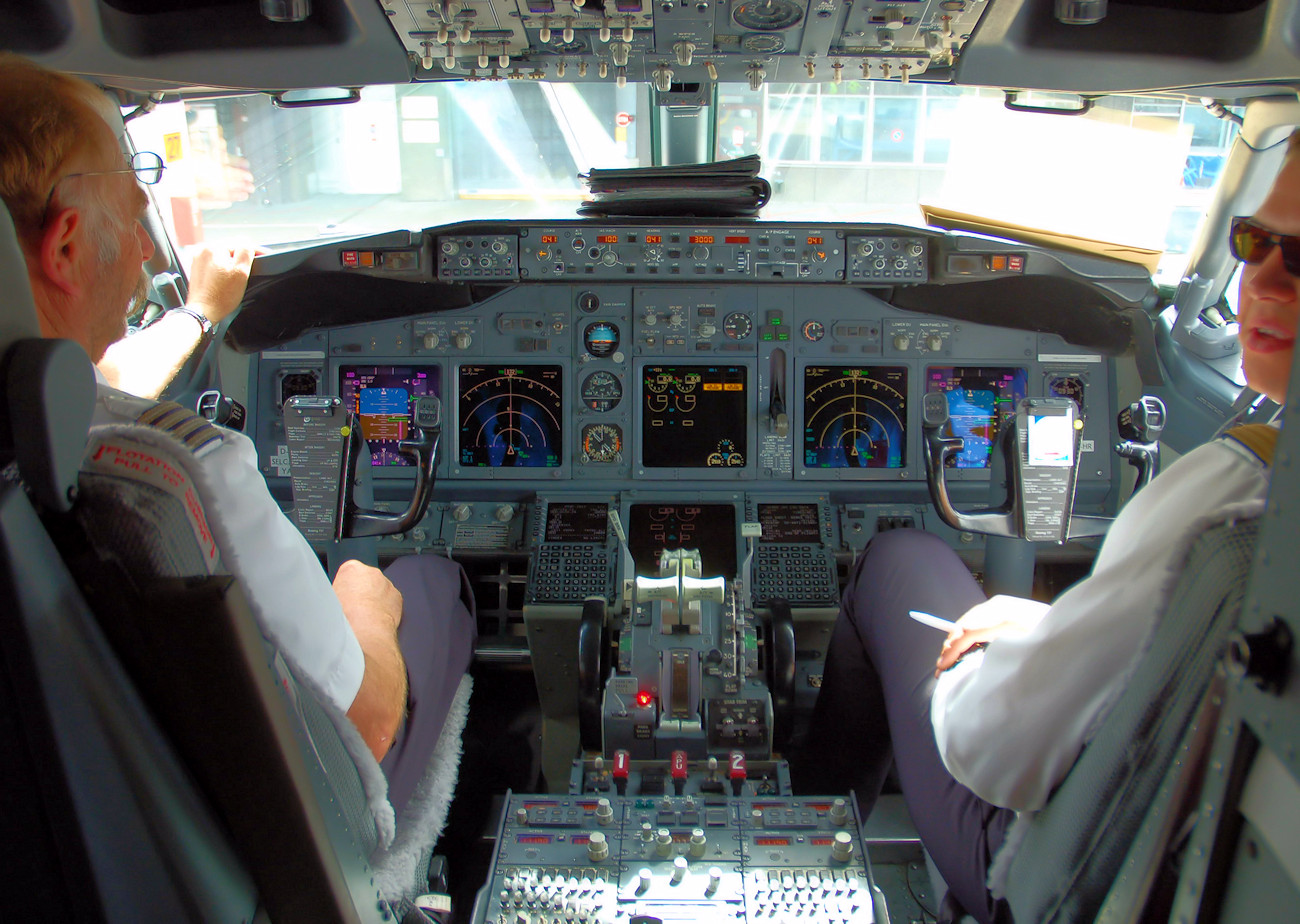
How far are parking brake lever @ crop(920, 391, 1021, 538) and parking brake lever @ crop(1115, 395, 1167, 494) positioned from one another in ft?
1.17

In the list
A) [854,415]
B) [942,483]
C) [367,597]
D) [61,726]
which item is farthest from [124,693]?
[854,415]

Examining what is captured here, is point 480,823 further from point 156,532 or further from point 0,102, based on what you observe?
point 0,102

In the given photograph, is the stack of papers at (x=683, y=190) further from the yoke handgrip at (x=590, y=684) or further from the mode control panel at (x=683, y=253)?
the yoke handgrip at (x=590, y=684)

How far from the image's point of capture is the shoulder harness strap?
77cm

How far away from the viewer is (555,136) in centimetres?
332

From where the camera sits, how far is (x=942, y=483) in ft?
6.77

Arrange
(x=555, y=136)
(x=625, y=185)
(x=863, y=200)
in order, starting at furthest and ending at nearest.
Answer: (x=863, y=200) → (x=555, y=136) → (x=625, y=185)

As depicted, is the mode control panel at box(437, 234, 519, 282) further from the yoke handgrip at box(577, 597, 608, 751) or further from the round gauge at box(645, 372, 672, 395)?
the yoke handgrip at box(577, 597, 608, 751)

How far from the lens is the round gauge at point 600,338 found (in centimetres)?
281

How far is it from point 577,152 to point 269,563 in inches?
96.2

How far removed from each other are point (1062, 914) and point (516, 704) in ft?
6.76

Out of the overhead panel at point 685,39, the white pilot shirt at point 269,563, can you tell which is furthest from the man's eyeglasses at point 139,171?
the overhead panel at point 685,39

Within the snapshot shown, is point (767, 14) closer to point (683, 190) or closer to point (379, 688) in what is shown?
point (683, 190)

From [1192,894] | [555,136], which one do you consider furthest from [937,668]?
[555,136]
